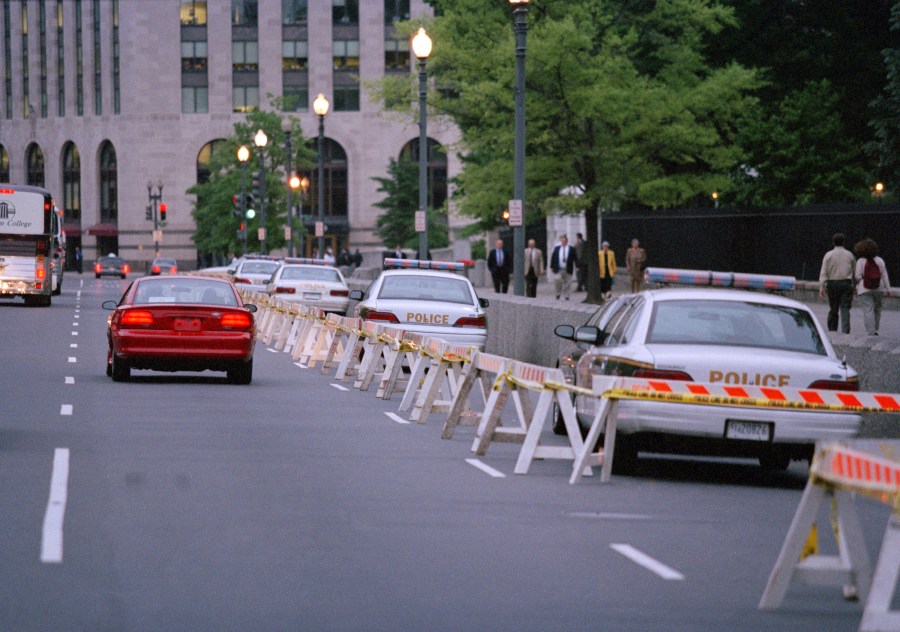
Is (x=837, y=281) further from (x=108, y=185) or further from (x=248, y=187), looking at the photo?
(x=108, y=185)

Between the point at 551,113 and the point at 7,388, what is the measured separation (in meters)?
22.4

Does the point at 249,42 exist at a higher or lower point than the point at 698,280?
higher

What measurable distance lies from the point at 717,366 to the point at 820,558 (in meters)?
5.28

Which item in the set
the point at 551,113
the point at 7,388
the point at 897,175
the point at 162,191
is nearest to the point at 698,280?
the point at 7,388

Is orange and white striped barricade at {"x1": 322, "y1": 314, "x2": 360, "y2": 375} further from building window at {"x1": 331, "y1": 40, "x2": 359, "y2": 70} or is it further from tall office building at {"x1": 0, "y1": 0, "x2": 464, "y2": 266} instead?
building window at {"x1": 331, "y1": 40, "x2": 359, "y2": 70}

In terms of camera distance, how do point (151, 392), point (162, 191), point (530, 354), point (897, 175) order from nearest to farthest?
point (151, 392) → point (530, 354) → point (897, 175) → point (162, 191)

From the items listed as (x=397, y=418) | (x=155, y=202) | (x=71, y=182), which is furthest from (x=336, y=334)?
(x=71, y=182)

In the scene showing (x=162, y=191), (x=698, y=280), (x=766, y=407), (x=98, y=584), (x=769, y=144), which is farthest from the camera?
(x=162, y=191)

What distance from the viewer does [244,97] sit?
11912cm

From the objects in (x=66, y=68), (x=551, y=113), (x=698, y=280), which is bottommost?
(x=698, y=280)

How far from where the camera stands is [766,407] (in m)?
12.9

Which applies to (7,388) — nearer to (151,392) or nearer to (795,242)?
(151,392)

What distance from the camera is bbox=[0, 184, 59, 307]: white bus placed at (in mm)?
49719

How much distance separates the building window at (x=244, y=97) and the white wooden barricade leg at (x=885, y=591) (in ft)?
375
